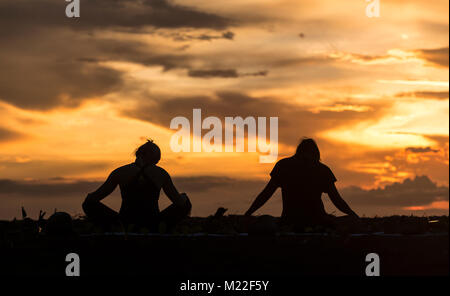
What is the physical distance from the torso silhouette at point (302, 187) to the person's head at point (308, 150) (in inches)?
4.7

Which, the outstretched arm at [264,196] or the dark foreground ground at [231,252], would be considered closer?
the dark foreground ground at [231,252]

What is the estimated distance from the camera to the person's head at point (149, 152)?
18.3 m

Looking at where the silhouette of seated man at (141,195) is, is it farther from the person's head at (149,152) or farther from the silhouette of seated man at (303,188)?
the silhouette of seated man at (303,188)

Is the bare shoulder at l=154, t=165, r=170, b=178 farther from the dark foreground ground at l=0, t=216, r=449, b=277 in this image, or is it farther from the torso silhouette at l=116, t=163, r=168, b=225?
the dark foreground ground at l=0, t=216, r=449, b=277

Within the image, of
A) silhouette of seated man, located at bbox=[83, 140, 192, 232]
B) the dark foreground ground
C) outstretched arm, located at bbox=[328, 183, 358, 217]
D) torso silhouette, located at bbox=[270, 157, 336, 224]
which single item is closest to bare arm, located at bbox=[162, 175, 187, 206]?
silhouette of seated man, located at bbox=[83, 140, 192, 232]

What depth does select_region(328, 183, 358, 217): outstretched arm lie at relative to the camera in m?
18.6

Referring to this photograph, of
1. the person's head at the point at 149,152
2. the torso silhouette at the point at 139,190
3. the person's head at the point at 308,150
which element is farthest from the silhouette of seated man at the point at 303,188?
the person's head at the point at 149,152

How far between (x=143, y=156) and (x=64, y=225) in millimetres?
2351

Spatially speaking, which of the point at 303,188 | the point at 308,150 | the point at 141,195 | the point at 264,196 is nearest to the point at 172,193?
the point at 141,195

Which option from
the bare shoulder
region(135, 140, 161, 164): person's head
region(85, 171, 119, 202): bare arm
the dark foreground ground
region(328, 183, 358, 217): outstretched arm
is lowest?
the dark foreground ground

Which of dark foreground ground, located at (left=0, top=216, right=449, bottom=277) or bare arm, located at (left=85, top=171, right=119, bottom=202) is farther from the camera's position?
bare arm, located at (left=85, top=171, right=119, bottom=202)

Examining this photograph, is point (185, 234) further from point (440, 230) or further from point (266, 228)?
point (440, 230)

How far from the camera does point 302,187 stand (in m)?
18.5

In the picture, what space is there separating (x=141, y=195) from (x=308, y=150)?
3.97 m
